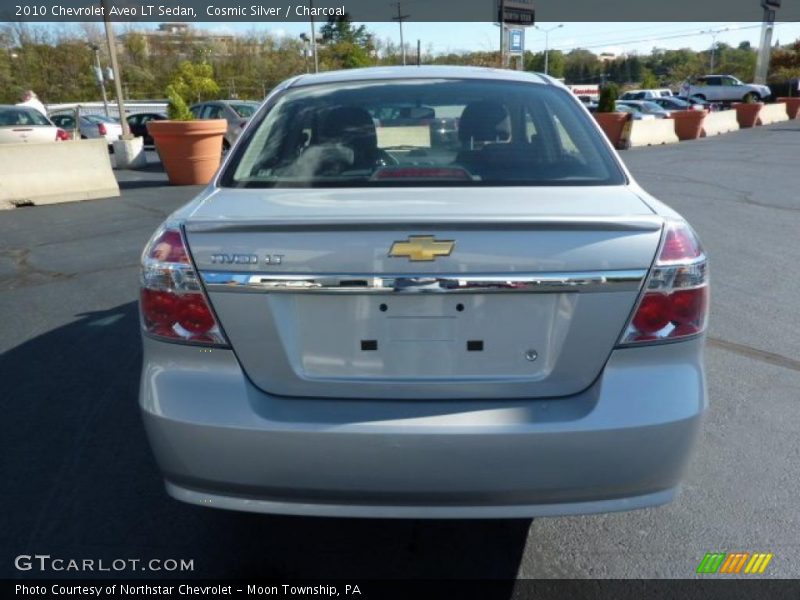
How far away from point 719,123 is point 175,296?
96.7 feet

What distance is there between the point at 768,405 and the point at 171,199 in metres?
9.30

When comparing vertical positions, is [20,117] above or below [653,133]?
above

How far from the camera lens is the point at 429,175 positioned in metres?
2.43

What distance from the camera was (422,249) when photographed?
1876 mm

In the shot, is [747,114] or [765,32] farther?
[765,32]

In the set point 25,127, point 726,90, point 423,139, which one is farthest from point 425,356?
point 726,90

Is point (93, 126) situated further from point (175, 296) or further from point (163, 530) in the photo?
point (175, 296)

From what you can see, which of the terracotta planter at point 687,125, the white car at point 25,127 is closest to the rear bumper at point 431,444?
the white car at point 25,127

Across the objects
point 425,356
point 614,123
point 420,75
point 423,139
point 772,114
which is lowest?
point 772,114

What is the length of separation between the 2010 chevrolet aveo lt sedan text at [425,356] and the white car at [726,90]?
1846 inches

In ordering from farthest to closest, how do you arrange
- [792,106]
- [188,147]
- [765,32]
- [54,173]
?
[765,32] → [792,106] → [188,147] → [54,173]

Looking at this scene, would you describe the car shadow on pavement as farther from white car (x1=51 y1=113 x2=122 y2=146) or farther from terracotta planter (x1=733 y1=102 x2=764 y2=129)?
terracotta planter (x1=733 y1=102 x2=764 y2=129)

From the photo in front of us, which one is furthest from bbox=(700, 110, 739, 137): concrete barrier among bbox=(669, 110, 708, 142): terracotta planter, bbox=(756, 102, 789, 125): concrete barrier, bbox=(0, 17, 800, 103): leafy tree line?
bbox=(0, 17, 800, 103): leafy tree line

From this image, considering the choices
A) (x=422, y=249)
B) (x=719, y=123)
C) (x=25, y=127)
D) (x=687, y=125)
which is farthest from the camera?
(x=719, y=123)
